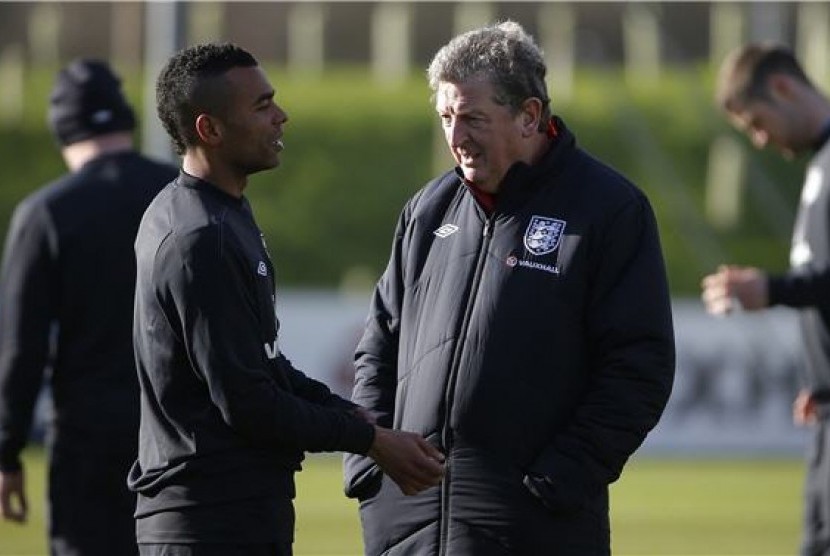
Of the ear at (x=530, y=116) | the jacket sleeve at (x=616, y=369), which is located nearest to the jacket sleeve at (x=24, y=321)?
the ear at (x=530, y=116)

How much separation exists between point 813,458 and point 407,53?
28251 mm

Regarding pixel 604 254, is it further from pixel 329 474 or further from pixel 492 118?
pixel 329 474

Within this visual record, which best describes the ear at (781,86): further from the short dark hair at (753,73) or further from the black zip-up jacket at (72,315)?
the black zip-up jacket at (72,315)

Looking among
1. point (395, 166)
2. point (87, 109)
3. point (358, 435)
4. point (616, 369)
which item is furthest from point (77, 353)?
point (395, 166)

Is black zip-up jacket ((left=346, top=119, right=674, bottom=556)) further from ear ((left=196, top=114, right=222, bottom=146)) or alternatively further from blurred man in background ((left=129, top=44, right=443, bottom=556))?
ear ((left=196, top=114, right=222, bottom=146))

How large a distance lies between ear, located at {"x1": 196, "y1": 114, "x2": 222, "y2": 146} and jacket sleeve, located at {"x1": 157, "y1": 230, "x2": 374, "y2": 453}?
1.09 ft

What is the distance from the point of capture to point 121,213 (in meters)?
7.21

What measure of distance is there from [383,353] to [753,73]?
268cm

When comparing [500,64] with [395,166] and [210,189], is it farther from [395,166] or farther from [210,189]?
[395,166]

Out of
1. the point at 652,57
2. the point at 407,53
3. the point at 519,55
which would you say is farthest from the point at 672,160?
the point at 519,55

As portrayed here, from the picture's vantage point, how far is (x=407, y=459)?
529 centimetres

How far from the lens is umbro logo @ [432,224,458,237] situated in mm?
5555

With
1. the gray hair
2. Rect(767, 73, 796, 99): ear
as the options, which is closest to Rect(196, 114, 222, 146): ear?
the gray hair

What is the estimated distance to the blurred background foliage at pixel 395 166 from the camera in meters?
28.4
